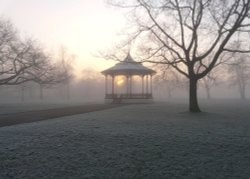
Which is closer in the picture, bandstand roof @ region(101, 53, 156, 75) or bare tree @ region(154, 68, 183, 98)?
Result: bare tree @ region(154, 68, 183, 98)

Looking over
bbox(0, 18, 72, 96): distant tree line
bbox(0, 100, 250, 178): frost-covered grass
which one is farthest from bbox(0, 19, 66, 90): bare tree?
bbox(0, 100, 250, 178): frost-covered grass

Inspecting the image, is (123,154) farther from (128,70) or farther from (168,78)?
(128,70)

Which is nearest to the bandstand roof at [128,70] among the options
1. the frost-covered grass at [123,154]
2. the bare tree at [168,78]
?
the bare tree at [168,78]

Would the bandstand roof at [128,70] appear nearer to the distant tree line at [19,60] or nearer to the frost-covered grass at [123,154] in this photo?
the distant tree line at [19,60]

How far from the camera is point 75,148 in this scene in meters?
10.4

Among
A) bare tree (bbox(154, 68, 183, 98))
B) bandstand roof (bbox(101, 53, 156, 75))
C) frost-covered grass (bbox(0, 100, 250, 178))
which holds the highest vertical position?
bandstand roof (bbox(101, 53, 156, 75))

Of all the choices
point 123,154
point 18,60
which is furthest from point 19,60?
point 123,154

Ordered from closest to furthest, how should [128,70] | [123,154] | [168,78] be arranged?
[123,154]
[168,78]
[128,70]

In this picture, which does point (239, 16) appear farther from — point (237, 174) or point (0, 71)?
point (0, 71)

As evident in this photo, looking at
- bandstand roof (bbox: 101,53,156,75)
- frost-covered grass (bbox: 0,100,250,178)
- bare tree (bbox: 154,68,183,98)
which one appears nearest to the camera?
frost-covered grass (bbox: 0,100,250,178)

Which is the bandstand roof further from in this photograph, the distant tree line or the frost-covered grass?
the frost-covered grass

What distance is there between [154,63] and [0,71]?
23.5m

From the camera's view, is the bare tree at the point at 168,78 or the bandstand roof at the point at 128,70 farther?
the bandstand roof at the point at 128,70

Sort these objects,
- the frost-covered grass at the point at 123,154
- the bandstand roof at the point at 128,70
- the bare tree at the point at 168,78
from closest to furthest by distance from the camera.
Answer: the frost-covered grass at the point at 123,154, the bare tree at the point at 168,78, the bandstand roof at the point at 128,70
